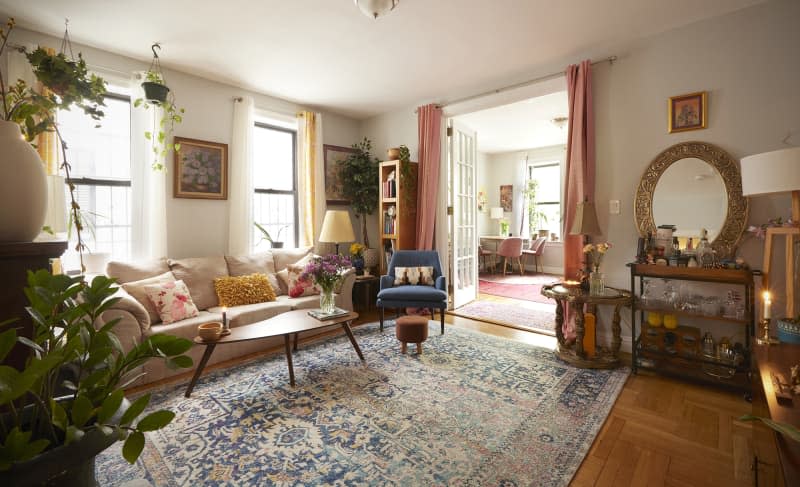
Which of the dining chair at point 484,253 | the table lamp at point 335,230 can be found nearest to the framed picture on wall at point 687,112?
the table lamp at point 335,230

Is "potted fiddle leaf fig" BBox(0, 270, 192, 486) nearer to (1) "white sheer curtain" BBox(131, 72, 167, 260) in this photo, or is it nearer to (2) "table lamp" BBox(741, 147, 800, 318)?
(2) "table lamp" BBox(741, 147, 800, 318)

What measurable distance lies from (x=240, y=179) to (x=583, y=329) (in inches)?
151

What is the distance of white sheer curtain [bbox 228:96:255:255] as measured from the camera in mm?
4133

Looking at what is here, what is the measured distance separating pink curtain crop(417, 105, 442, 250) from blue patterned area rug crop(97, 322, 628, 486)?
188 centimetres

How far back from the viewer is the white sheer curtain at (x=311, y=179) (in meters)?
4.77

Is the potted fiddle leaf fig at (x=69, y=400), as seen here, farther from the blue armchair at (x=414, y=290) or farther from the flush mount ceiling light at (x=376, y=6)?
the blue armchair at (x=414, y=290)

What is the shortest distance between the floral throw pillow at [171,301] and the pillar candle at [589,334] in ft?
11.1

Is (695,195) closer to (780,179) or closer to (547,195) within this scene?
(780,179)

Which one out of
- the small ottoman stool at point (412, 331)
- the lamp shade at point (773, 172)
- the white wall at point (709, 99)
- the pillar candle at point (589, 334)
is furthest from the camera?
the small ottoman stool at point (412, 331)

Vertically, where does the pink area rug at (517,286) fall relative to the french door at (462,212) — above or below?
below

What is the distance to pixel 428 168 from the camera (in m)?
4.66

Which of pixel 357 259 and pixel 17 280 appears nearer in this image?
pixel 17 280

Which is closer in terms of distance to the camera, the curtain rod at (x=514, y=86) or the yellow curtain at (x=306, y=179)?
the curtain rod at (x=514, y=86)

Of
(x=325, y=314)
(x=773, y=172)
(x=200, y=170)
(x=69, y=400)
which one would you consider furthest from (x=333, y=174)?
(x=69, y=400)
